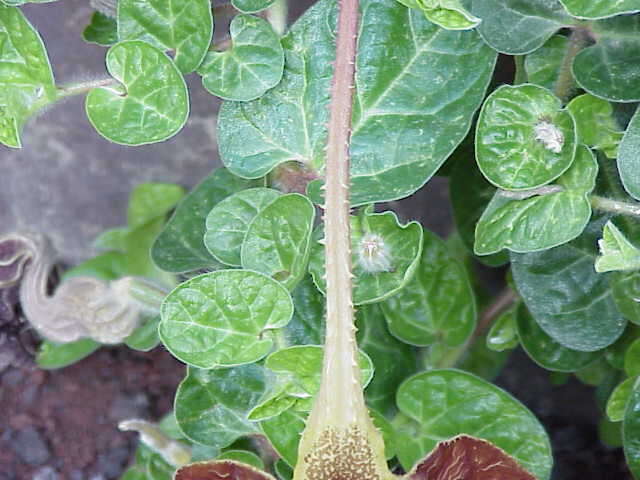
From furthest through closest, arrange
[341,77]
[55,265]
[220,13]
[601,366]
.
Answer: [55,265], [601,366], [220,13], [341,77]

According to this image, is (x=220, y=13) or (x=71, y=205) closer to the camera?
(x=220, y=13)

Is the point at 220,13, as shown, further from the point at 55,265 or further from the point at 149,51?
the point at 55,265

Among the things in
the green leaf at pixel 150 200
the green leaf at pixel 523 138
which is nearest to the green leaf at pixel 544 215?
the green leaf at pixel 523 138

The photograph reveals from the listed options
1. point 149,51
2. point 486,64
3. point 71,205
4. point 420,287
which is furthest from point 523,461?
point 71,205

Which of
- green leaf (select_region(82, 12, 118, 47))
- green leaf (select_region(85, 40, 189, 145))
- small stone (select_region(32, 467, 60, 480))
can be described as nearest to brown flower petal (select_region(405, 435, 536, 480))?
green leaf (select_region(85, 40, 189, 145))

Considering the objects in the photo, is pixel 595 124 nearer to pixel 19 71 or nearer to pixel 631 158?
pixel 631 158

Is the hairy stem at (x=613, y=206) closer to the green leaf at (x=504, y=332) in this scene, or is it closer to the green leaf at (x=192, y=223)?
the green leaf at (x=504, y=332)
